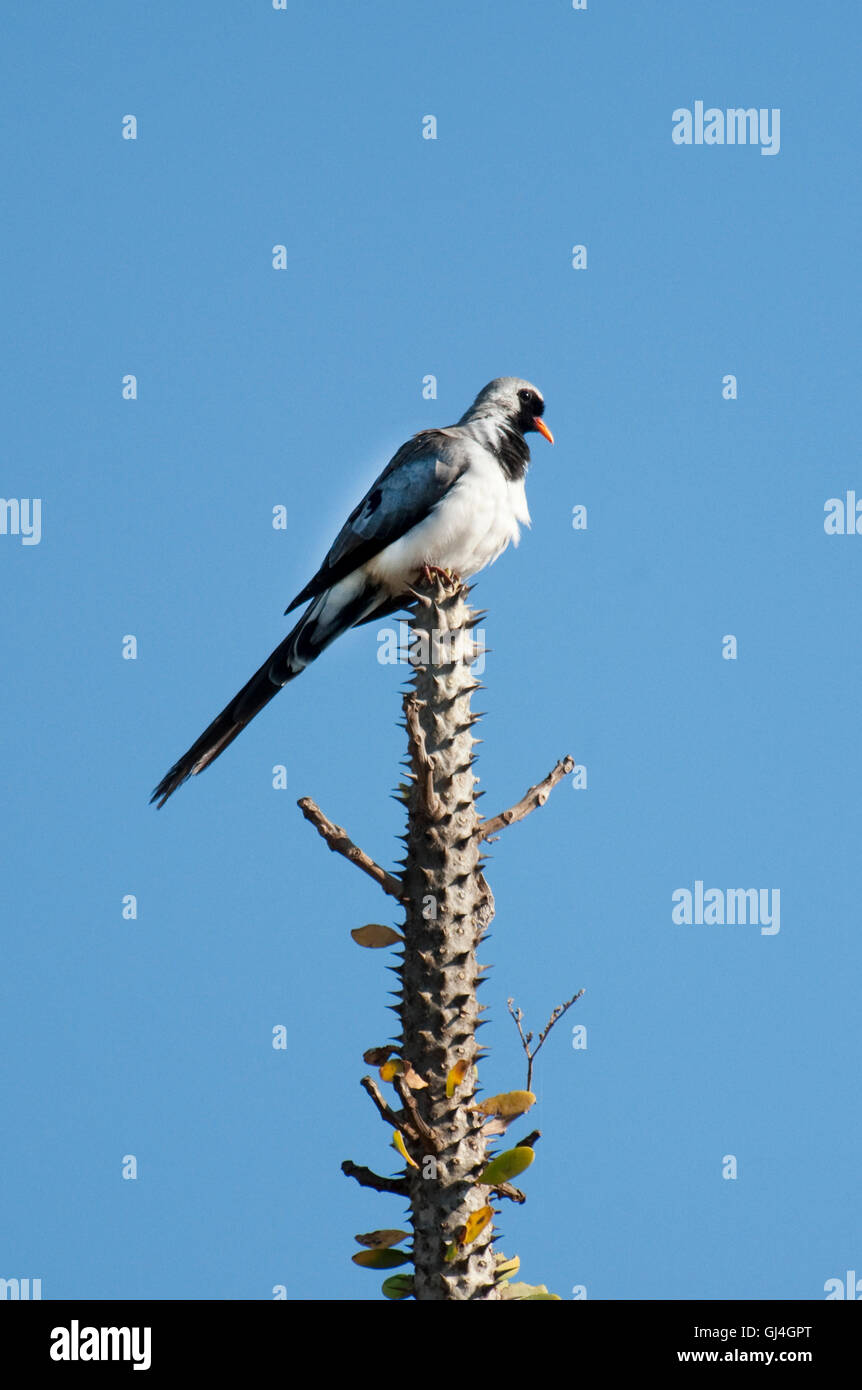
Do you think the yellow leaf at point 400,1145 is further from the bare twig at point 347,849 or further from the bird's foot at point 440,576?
the bird's foot at point 440,576

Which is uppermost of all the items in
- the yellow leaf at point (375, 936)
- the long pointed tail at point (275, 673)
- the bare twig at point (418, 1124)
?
the long pointed tail at point (275, 673)

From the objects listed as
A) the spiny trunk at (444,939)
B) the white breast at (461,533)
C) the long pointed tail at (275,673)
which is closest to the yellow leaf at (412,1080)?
the spiny trunk at (444,939)

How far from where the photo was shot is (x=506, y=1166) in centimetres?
546

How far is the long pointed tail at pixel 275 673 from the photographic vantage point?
744 cm

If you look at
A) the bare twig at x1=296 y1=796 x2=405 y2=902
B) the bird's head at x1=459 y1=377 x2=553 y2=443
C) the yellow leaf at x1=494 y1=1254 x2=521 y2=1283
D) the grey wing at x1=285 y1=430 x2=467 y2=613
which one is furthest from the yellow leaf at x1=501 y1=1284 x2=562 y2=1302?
the bird's head at x1=459 y1=377 x2=553 y2=443

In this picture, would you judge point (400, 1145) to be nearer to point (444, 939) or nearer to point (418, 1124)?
point (418, 1124)

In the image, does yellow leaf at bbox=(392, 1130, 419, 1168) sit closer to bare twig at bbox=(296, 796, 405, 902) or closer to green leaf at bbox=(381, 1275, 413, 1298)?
green leaf at bbox=(381, 1275, 413, 1298)

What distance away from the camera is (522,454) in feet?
29.2

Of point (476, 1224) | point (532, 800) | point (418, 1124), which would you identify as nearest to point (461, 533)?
point (532, 800)

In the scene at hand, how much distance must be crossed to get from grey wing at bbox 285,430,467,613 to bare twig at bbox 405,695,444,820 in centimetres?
230

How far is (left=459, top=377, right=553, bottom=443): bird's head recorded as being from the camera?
9.06 meters

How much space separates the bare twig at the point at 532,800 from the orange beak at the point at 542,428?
11.2 feet
